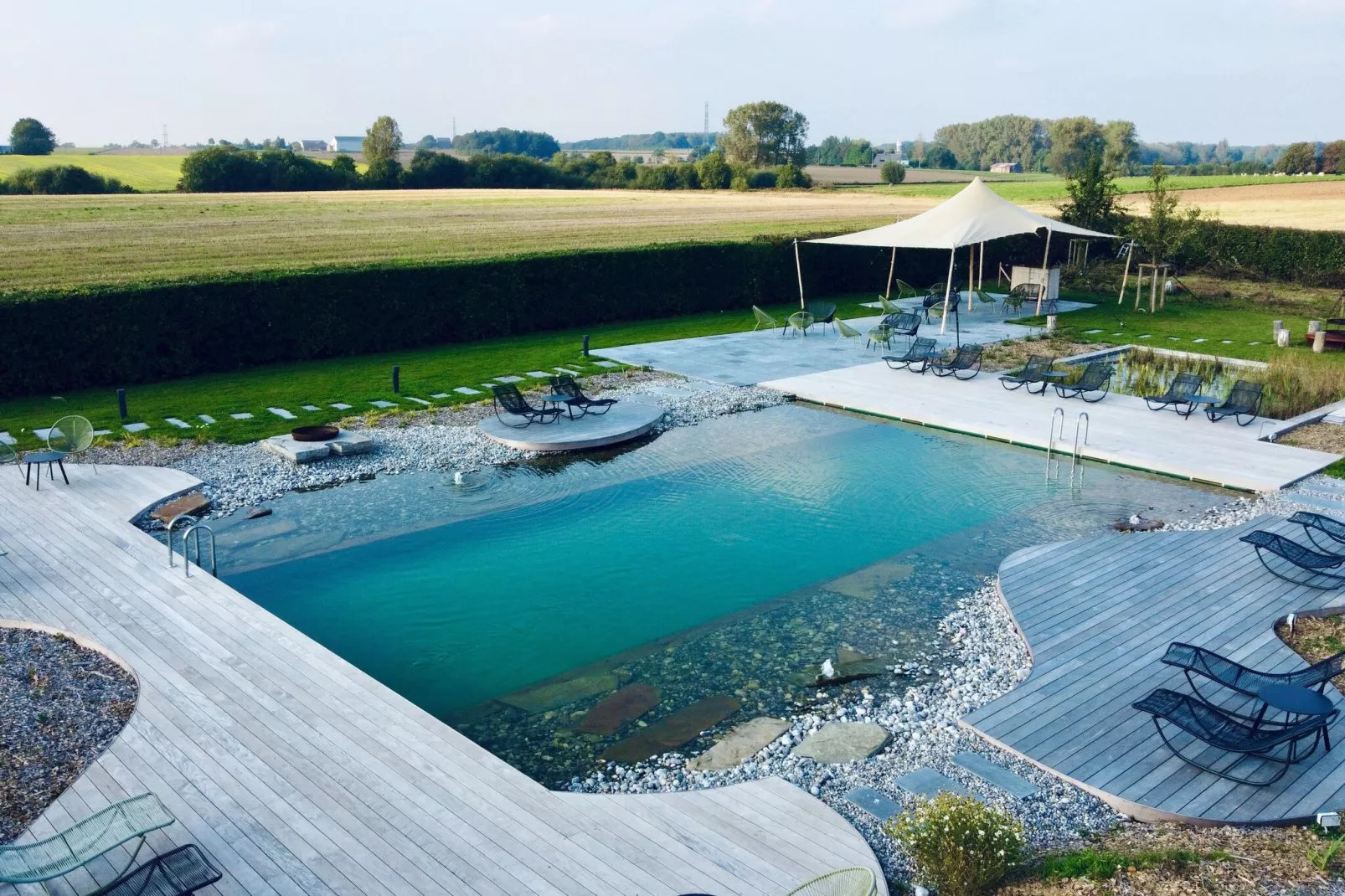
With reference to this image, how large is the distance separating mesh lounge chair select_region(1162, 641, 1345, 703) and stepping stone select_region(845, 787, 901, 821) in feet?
7.56

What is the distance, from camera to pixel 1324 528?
10148 millimetres

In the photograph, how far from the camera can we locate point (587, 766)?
22.8 ft

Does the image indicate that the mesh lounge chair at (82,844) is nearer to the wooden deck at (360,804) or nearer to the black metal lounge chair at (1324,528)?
the wooden deck at (360,804)

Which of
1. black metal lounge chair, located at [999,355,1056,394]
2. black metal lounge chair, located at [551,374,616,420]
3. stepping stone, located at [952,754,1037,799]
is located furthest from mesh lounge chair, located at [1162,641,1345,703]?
black metal lounge chair, located at [999,355,1056,394]

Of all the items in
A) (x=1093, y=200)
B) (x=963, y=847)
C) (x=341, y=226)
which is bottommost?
(x=963, y=847)

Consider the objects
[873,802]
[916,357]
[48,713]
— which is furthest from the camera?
[916,357]

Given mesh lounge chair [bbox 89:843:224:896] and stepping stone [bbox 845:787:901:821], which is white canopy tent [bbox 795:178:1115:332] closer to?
stepping stone [bbox 845:787:901:821]

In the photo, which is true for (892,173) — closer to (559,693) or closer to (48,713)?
(559,693)

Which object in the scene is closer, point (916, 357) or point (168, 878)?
point (168, 878)

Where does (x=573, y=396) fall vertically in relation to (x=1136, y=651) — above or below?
above

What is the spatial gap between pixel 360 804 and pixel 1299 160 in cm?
9184

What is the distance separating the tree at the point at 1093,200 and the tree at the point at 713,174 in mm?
35471

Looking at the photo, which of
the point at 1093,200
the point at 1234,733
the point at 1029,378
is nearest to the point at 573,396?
the point at 1029,378

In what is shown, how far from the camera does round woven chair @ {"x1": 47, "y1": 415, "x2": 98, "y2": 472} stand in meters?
11.8
